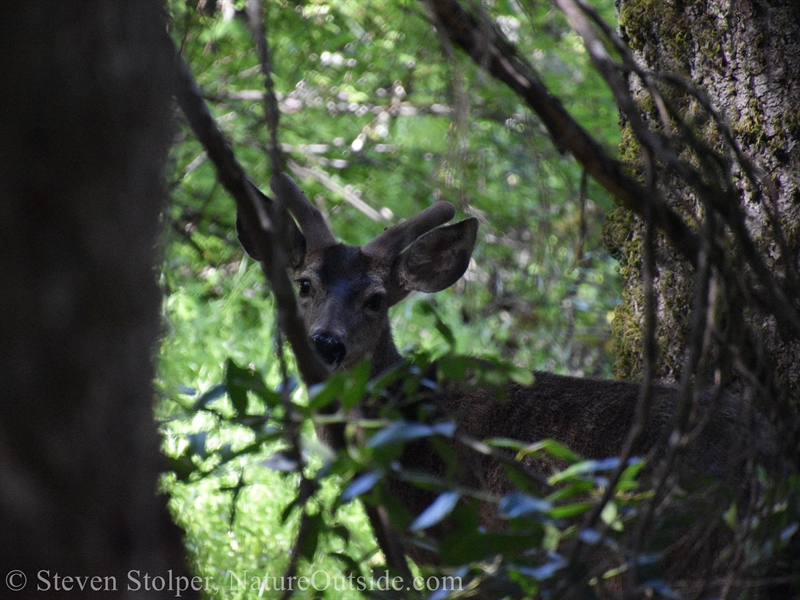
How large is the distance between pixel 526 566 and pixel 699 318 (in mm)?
698

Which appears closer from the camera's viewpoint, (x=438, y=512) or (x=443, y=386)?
(x=438, y=512)

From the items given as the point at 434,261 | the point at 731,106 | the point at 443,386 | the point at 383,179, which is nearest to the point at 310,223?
the point at 434,261

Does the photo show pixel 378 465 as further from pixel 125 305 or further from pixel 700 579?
pixel 700 579

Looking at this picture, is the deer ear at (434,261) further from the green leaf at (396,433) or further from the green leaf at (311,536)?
the green leaf at (396,433)

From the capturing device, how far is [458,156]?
2346 millimetres

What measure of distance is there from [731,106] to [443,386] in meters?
1.91

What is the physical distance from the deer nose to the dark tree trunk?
3188 mm

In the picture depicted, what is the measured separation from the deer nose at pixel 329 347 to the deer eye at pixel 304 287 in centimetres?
57

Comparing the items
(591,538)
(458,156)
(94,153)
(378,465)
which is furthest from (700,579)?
(94,153)

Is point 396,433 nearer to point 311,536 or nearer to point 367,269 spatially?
point 311,536

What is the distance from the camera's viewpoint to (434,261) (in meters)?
5.66

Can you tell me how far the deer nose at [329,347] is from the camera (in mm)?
4828

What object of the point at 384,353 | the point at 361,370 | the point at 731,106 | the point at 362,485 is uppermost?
the point at 731,106

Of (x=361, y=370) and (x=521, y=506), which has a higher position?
(x=361, y=370)
